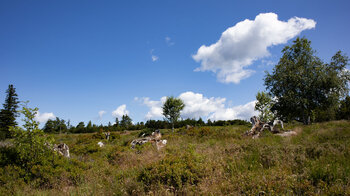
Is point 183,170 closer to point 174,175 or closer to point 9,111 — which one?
point 174,175

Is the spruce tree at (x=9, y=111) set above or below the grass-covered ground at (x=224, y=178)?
above

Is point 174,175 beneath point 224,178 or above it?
above

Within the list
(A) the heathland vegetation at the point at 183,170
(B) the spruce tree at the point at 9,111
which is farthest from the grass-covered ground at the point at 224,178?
(B) the spruce tree at the point at 9,111

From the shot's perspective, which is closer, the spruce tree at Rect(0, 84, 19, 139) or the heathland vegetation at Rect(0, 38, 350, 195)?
the heathland vegetation at Rect(0, 38, 350, 195)

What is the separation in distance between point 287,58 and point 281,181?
27577mm

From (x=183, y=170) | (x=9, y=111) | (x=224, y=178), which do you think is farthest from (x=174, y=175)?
(x=9, y=111)

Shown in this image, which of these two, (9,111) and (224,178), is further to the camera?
(9,111)

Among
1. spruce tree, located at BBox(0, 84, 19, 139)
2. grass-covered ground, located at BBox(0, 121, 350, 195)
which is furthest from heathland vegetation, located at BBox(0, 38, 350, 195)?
spruce tree, located at BBox(0, 84, 19, 139)

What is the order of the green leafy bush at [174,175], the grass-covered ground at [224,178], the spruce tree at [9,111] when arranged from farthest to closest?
the spruce tree at [9,111]
the green leafy bush at [174,175]
the grass-covered ground at [224,178]

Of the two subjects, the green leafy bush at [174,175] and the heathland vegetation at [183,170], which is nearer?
the heathland vegetation at [183,170]

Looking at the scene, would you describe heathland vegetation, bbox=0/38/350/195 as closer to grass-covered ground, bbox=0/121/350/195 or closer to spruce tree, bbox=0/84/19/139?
grass-covered ground, bbox=0/121/350/195

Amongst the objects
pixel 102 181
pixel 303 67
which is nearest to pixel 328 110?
pixel 303 67

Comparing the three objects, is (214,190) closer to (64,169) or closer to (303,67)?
(64,169)

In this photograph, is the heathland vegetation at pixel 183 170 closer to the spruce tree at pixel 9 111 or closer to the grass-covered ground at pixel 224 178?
the grass-covered ground at pixel 224 178
